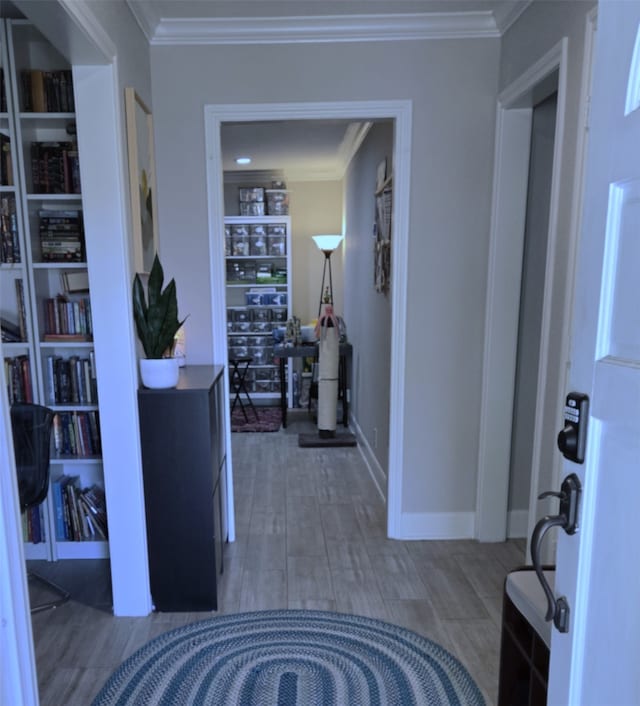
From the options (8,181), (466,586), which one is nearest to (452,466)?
(466,586)

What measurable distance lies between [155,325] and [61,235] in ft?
2.48

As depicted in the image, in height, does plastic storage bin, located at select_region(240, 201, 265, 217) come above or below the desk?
above

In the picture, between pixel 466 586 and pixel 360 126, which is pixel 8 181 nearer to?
pixel 360 126

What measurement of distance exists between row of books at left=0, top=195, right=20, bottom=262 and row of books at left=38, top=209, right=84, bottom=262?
100 mm

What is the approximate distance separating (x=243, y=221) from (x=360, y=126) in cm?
196

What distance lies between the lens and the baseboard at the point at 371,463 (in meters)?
3.15

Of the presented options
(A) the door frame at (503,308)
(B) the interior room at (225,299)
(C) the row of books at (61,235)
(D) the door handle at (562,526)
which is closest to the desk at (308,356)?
(B) the interior room at (225,299)

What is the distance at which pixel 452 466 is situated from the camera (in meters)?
2.60

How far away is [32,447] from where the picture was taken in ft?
6.58

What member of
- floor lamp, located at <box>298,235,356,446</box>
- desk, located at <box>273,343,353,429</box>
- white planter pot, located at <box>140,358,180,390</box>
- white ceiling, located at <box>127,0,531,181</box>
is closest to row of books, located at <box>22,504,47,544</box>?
white planter pot, located at <box>140,358,180,390</box>

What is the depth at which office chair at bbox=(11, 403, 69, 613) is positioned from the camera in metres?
1.99

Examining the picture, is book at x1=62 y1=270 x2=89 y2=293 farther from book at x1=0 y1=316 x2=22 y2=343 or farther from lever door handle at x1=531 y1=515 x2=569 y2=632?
lever door handle at x1=531 y1=515 x2=569 y2=632

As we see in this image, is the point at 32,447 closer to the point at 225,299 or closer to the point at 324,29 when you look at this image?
the point at 225,299

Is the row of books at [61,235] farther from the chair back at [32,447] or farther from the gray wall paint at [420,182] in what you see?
the chair back at [32,447]
